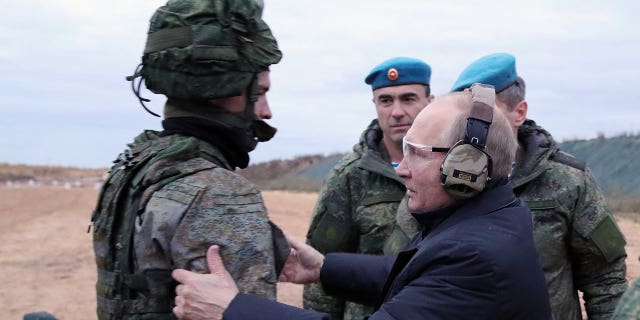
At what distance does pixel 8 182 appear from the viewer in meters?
38.1

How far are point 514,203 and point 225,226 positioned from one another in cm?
102

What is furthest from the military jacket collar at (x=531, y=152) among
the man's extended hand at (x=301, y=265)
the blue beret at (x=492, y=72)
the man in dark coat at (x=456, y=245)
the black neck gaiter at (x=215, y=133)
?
the black neck gaiter at (x=215, y=133)

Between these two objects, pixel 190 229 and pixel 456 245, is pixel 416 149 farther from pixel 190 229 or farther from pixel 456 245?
pixel 190 229

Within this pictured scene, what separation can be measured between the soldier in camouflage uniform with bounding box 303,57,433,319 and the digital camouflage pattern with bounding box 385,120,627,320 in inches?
29.0

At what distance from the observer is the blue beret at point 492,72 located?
436 cm

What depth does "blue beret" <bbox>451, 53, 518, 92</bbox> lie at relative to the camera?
436 cm

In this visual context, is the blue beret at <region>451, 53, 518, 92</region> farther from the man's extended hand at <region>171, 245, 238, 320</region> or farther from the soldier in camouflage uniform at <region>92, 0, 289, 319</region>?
the man's extended hand at <region>171, 245, 238, 320</region>

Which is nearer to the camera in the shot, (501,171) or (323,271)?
(501,171)

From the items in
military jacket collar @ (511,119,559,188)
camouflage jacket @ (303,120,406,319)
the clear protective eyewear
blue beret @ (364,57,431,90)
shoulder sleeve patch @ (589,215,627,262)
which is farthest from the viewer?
blue beret @ (364,57,431,90)

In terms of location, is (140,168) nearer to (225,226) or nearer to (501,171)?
(225,226)

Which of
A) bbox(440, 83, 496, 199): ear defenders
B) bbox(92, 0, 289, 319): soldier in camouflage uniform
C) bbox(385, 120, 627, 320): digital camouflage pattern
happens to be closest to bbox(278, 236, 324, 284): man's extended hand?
bbox(92, 0, 289, 319): soldier in camouflage uniform

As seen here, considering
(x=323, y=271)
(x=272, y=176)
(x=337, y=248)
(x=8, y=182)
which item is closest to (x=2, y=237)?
(x=337, y=248)

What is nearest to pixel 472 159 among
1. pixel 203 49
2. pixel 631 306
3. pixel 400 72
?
pixel 631 306

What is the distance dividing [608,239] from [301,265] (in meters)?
1.86
